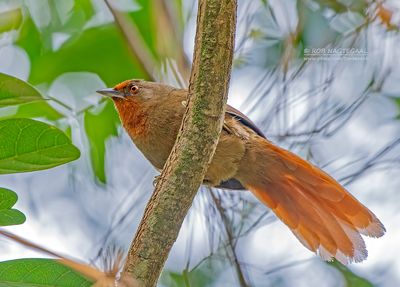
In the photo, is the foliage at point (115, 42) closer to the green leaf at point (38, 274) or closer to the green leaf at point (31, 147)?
the green leaf at point (31, 147)

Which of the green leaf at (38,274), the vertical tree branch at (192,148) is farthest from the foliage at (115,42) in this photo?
the green leaf at (38,274)

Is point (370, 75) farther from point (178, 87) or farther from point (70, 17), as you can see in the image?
point (70, 17)

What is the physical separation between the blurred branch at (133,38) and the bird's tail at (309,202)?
586 millimetres

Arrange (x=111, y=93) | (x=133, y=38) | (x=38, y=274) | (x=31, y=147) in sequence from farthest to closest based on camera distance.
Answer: (x=111, y=93) < (x=133, y=38) < (x=31, y=147) < (x=38, y=274)

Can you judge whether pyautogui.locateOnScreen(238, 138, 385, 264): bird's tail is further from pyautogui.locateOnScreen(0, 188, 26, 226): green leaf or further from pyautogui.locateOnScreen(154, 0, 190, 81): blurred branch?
pyautogui.locateOnScreen(0, 188, 26, 226): green leaf

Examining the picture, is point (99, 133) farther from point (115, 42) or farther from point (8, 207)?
point (8, 207)

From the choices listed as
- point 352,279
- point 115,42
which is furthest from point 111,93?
point 352,279

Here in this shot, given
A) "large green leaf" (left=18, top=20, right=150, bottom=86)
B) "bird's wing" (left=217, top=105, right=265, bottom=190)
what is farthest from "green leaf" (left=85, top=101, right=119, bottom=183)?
"bird's wing" (left=217, top=105, right=265, bottom=190)

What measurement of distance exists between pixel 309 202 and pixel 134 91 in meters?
0.91

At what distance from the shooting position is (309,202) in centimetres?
285

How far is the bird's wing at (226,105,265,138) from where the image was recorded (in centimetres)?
276

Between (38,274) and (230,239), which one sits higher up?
(38,274)

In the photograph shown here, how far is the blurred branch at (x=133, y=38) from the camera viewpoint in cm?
281

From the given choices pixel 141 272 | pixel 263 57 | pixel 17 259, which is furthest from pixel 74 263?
pixel 263 57
